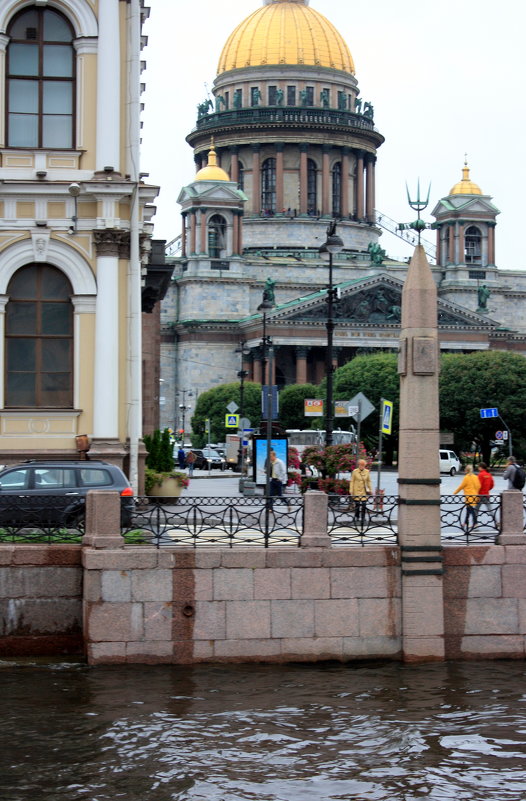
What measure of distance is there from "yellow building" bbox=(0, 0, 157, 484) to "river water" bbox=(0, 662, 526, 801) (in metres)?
8.89

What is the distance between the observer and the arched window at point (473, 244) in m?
129

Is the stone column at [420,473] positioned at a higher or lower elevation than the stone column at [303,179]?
lower

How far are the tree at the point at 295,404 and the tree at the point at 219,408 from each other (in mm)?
1705

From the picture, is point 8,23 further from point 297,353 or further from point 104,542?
point 297,353

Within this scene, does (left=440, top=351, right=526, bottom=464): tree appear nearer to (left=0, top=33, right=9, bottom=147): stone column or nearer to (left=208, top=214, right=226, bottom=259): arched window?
(left=208, top=214, right=226, bottom=259): arched window

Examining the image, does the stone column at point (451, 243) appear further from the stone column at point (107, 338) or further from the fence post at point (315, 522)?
the fence post at point (315, 522)

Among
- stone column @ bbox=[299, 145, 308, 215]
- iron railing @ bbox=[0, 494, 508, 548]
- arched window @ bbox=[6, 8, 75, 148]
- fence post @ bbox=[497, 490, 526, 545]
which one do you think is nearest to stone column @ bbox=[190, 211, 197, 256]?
stone column @ bbox=[299, 145, 308, 215]

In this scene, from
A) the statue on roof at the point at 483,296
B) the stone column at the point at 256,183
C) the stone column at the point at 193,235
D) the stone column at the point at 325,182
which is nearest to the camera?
the stone column at the point at 193,235

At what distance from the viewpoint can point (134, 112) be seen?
29.0 m

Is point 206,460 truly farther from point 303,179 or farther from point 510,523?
point 510,523

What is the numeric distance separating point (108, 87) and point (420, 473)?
11487mm

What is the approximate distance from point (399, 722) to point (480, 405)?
65245 mm

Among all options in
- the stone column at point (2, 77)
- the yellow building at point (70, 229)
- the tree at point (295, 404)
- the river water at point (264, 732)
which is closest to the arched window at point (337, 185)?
the tree at point (295, 404)

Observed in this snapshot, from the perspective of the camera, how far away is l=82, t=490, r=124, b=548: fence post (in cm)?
2031
